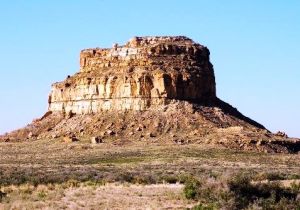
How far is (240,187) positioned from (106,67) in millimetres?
73439

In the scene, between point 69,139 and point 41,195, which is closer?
point 41,195

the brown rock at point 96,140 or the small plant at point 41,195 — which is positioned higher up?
the brown rock at point 96,140

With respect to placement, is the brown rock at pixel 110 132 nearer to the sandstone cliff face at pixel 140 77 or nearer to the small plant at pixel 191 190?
the sandstone cliff face at pixel 140 77

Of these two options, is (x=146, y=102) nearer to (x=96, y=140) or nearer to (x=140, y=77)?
(x=140, y=77)

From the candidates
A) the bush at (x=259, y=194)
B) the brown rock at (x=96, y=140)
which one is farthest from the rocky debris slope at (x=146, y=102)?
the bush at (x=259, y=194)

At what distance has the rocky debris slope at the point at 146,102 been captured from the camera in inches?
3482

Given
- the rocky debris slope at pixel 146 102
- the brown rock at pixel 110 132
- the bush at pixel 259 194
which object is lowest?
the bush at pixel 259 194

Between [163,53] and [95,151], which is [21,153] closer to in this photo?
[95,151]

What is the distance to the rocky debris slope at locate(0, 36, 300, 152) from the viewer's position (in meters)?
88.5

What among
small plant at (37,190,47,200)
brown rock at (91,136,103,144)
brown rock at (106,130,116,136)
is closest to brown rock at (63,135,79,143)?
brown rock at (91,136,103,144)

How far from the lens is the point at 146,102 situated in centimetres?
9588

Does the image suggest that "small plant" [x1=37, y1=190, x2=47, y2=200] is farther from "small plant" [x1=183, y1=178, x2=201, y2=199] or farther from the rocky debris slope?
the rocky debris slope

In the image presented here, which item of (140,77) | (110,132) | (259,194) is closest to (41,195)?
(259,194)

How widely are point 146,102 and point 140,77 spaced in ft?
11.1
